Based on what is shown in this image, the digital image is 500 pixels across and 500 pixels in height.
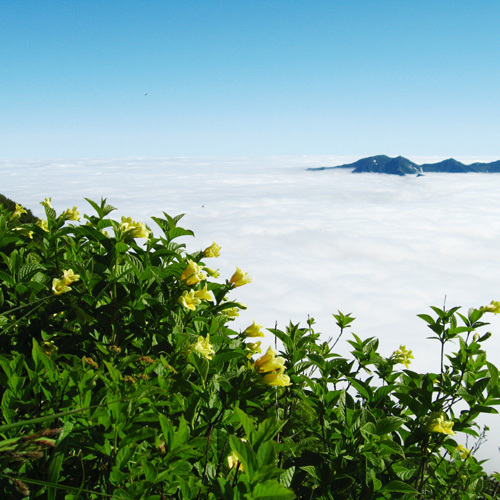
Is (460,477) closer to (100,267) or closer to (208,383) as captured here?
(208,383)

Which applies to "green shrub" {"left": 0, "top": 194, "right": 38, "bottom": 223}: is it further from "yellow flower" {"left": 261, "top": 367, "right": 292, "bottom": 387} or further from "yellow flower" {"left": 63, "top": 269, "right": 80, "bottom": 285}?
"yellow flower" {"left": 261, "top": 367, "right": 292, "bottom": 387}

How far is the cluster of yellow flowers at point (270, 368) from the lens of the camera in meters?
1.44

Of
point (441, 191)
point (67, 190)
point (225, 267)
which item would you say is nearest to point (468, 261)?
point (441, 191)

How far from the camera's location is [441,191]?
176m

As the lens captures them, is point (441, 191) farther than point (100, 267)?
Yes

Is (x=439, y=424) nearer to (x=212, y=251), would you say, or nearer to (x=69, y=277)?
(x=212, y=251)

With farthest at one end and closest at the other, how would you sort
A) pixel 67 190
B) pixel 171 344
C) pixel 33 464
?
1. pixel 67 190
2. pixel 171 344
3. pixel 33 464

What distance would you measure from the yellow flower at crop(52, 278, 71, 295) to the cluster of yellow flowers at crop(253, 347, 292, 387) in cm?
94

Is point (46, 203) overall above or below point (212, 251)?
above

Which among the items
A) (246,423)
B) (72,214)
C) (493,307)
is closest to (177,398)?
(246,423)

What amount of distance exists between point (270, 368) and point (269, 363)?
2 centimetres

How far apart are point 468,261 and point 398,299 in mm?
39607

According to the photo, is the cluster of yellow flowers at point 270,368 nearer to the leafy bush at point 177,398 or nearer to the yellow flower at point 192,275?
the leafy bush at point 177,398

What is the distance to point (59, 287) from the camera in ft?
6.12
